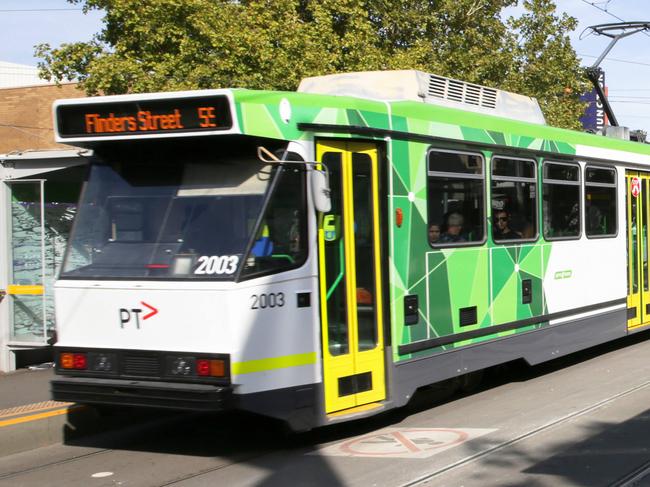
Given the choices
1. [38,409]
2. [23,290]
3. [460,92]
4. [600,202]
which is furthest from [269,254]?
[600,202]

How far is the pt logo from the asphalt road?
1179mm

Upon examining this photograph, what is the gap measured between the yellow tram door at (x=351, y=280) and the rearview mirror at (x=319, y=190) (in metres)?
0.19

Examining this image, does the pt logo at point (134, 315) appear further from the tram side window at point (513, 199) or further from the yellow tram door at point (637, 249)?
the yellow tram door at point (637, 249)

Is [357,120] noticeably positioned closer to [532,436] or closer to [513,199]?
[513,199]

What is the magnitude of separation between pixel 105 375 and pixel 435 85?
4820 millimetres

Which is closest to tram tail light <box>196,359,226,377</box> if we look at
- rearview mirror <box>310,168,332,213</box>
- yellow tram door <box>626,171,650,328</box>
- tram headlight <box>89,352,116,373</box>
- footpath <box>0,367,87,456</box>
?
tram headlight <box>89,352,116,373</box>

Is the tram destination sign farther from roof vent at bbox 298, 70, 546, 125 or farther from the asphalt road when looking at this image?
roof vent at bbox 298, 70, 546, 125

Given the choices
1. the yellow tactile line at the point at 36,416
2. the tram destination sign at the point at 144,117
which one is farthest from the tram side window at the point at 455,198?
the yellow tactile line at the point at 36,416

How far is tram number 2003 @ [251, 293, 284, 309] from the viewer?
6777 mm

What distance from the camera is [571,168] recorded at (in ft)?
37.6

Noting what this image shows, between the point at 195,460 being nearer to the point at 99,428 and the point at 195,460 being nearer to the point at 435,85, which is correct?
the point at 99,428

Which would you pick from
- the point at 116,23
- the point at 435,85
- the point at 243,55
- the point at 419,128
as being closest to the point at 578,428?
the point at 419,128

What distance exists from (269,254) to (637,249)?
320 inches

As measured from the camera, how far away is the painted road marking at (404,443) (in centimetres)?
731
